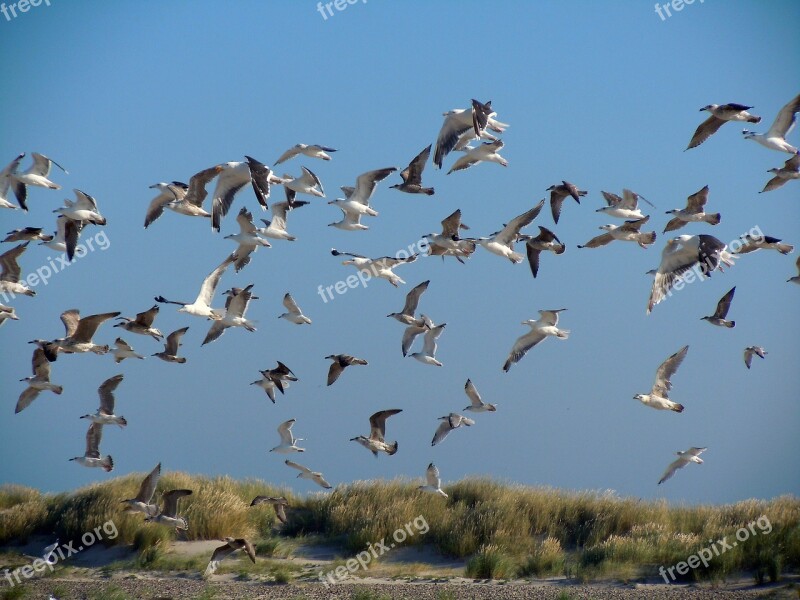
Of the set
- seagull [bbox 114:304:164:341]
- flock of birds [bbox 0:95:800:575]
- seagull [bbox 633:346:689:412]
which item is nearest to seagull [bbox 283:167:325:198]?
flock of birds [bbox 0:95:800:575]

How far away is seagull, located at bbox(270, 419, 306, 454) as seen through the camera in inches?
840

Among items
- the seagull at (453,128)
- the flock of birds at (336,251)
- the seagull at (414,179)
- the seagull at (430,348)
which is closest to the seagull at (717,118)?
the flock of birds at (336,251)

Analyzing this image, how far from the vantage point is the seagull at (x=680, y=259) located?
693 inches

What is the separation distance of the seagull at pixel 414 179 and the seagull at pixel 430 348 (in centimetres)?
290

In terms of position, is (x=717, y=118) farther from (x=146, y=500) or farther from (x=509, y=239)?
(x=146, y=500)

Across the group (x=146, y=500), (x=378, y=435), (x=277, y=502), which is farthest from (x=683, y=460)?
(x=146, y=500)

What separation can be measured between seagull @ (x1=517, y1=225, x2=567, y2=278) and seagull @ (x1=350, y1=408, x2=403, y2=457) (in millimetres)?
3754

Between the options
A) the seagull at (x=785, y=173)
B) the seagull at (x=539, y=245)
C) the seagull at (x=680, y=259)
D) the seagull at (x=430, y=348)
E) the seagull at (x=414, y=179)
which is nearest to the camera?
Result: the seagull at (x=680, y=259)

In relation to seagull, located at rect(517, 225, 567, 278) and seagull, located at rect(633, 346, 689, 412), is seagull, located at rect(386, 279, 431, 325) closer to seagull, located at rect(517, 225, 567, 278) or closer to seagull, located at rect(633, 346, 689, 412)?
seagull, located at rect(517, 225, 567, 278)

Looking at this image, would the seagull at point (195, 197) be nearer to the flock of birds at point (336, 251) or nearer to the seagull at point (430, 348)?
the flock of birds at point (336, 251)

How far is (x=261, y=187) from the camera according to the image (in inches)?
752

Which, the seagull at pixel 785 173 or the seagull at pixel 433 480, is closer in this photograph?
the seagull at pixel 785 173

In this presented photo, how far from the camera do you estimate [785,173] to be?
19.9 meters

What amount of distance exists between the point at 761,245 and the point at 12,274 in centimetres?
1425
